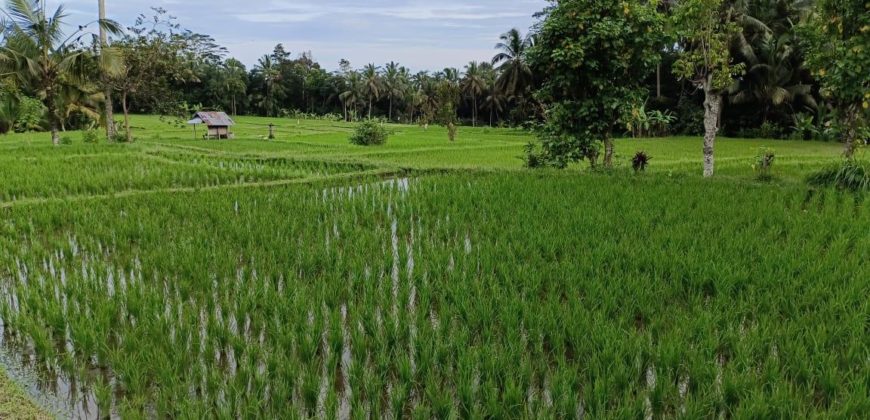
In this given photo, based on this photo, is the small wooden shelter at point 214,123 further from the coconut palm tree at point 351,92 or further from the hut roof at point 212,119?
the coconut palm tree at point 351,92

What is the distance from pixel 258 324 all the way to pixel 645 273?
2535 millimetres

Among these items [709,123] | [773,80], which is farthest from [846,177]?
[773,80]

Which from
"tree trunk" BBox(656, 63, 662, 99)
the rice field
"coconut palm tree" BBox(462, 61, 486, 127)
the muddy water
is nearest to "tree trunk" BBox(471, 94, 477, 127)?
"coconut palm tree" BBox(462, 61, 486, 127)

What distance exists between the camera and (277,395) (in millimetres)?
2441

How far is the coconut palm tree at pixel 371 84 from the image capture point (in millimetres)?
48875

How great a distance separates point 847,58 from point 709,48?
1.81 m

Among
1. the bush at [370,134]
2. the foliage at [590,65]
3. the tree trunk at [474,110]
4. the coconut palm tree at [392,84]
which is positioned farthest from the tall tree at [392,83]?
the foliage at [590,65]

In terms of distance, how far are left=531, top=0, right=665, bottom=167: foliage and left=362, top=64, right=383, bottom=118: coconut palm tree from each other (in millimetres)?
40251

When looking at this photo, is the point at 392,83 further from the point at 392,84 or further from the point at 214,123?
the point at 214,123

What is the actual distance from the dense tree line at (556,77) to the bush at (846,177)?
836mm

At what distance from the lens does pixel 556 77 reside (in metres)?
9.55

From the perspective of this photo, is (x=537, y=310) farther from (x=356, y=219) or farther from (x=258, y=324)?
(x=356, y=219)

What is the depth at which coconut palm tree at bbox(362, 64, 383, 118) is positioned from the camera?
48.9m

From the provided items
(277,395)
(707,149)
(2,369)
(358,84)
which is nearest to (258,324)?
(277,395)
